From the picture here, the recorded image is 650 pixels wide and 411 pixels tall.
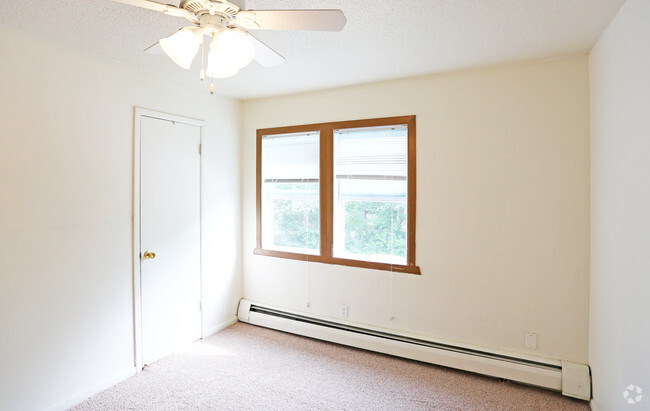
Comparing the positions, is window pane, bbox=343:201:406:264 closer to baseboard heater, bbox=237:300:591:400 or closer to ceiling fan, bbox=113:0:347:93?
baseboard heater, bbox=237:300:591:400

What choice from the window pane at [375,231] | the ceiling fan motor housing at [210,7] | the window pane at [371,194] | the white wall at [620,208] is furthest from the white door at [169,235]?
the white wall at [620,208]

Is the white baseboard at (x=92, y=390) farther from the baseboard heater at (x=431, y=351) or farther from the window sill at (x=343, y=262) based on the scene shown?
the window sill at (x=343, y=262)

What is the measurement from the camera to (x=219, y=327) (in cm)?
375

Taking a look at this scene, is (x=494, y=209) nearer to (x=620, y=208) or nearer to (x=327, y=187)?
(x=620, y=208)

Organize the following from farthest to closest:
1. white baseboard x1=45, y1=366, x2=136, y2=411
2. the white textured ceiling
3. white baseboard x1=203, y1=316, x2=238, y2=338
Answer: white baseboard x1=203, y1=316, x2=238, y2=338, white baseboard x1=45, y1=366, x2=136, y2=411, the white textured ceiling

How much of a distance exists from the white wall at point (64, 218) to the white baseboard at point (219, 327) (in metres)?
0.79

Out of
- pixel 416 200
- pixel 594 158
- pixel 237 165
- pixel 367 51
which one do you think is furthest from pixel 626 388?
pixel 237 165

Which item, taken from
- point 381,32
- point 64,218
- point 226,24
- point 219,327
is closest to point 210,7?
point 226,24

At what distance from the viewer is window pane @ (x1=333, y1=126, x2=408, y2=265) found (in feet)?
10.5

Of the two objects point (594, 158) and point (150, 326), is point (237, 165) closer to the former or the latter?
point (150, 326)

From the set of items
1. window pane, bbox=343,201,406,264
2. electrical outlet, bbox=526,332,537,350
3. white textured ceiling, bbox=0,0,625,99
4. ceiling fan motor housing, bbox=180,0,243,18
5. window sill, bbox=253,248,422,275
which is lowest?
electrical outlet, bbox=526,332,537,350

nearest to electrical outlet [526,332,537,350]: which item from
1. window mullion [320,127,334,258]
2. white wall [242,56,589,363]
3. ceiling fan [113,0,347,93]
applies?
white wall [242,56,589,363]

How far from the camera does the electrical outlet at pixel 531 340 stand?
2715mm

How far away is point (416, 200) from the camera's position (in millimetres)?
3104
